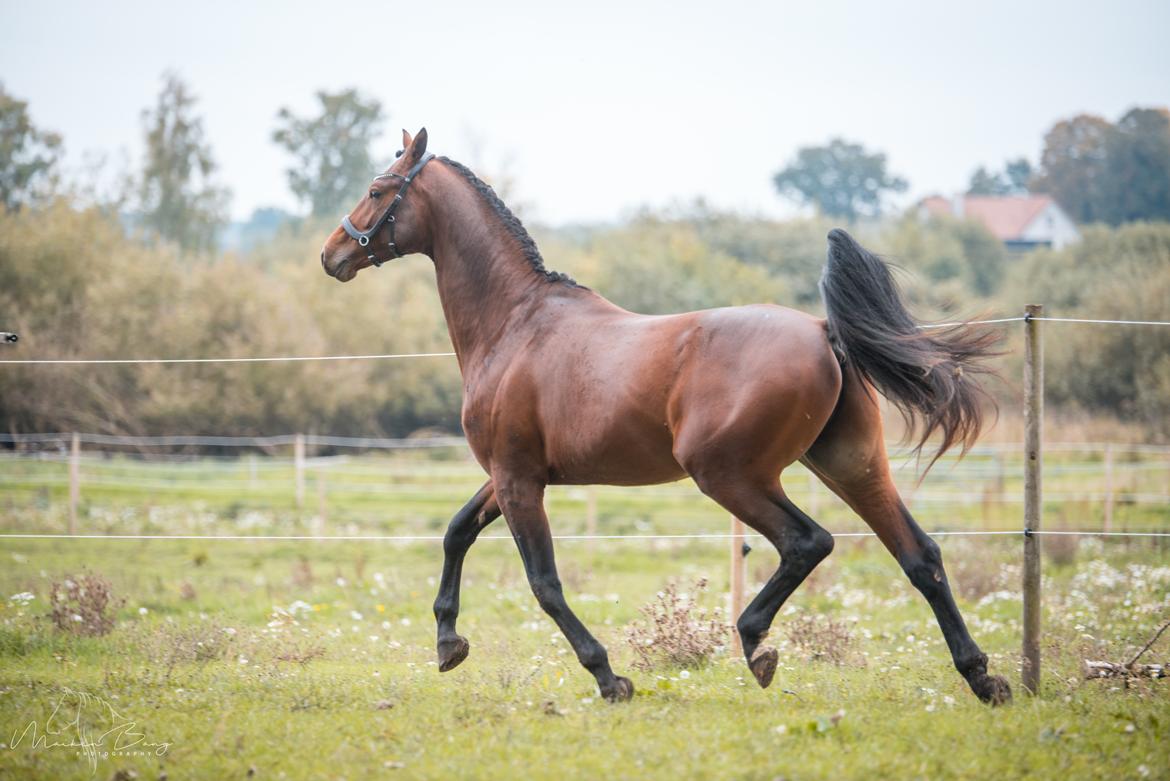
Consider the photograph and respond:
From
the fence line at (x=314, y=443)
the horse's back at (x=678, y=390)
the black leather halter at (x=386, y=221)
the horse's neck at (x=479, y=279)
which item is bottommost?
the fence line at (x=314, y=443)

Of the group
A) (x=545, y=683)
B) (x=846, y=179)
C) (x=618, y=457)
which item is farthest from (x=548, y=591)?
(x=846, y=179)

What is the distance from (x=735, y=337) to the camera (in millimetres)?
4965

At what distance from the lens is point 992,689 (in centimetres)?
509

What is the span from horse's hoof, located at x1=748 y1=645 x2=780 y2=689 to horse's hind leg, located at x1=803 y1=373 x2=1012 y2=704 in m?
0.83

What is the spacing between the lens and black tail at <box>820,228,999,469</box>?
4910mm

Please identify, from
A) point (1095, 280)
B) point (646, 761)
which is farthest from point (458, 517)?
point (1095, 280)

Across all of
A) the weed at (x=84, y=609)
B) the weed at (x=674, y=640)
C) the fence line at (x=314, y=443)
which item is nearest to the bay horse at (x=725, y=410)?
the weed at (x=674, y=640)

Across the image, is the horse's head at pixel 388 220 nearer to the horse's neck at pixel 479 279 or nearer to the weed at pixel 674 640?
the horse's neck at pixel 479 279

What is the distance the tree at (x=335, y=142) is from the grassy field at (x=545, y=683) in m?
43.2

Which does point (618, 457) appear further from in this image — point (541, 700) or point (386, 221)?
point (386, 221)

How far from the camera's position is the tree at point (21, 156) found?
109 ft

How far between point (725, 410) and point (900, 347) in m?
0.90

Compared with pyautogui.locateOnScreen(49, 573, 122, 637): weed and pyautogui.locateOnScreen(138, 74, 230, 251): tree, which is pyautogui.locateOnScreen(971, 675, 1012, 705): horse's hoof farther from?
pyautogui.locateOnScreen(138, 74, 230, 251): tree

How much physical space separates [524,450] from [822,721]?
79.8 inches
